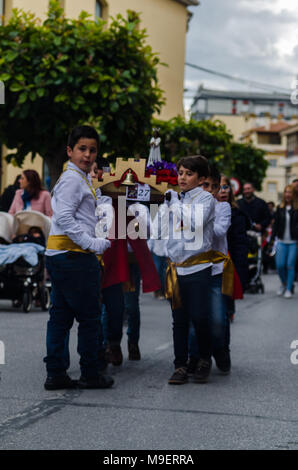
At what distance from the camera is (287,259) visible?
1673 centimetres

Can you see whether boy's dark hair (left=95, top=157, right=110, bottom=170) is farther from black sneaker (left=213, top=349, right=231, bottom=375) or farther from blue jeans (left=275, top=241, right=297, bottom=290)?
blue jeans (left=275, top=241, right=297, bottom=290)

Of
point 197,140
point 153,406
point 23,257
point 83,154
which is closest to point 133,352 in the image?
point 153,406

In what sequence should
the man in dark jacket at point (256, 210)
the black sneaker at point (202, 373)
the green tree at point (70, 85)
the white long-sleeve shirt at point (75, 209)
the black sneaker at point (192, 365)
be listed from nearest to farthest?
1. the white long-sleeve shirt at point (75, 209)
2. the black sneaker at point (202, 373)
3. the black sneaker at point (192, 365)
4. the man in dark jacket at point (256, 210)
5. the green tree at point (70, 85)

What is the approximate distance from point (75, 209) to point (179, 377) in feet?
5.17

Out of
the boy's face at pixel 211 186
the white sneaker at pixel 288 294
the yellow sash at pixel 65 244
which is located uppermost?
the boy's face at pixel 211 186

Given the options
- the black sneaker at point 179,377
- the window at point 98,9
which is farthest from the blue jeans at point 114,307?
the window at point 98,9

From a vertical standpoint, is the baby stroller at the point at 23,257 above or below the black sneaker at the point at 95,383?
above

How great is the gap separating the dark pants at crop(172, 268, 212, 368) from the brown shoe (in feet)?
2.57

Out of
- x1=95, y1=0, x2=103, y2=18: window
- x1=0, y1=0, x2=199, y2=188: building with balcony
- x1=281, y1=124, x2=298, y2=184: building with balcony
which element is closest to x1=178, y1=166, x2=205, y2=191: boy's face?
x1=95, y1=0, x2=103, y2=18: window

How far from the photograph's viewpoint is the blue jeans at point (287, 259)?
16.6 meters

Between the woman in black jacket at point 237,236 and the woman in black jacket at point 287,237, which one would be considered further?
the woman in black jacket at point 287,237

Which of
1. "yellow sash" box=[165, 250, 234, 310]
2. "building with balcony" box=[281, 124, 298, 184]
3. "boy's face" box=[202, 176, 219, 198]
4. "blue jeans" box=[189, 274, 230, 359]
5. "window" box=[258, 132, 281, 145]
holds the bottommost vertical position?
"blue jeans" box=[189, 274, 230, 359]

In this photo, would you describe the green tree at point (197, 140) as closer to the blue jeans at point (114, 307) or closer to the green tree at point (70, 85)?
the green tree at point (70, 85)

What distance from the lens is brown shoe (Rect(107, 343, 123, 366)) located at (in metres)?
7.61
